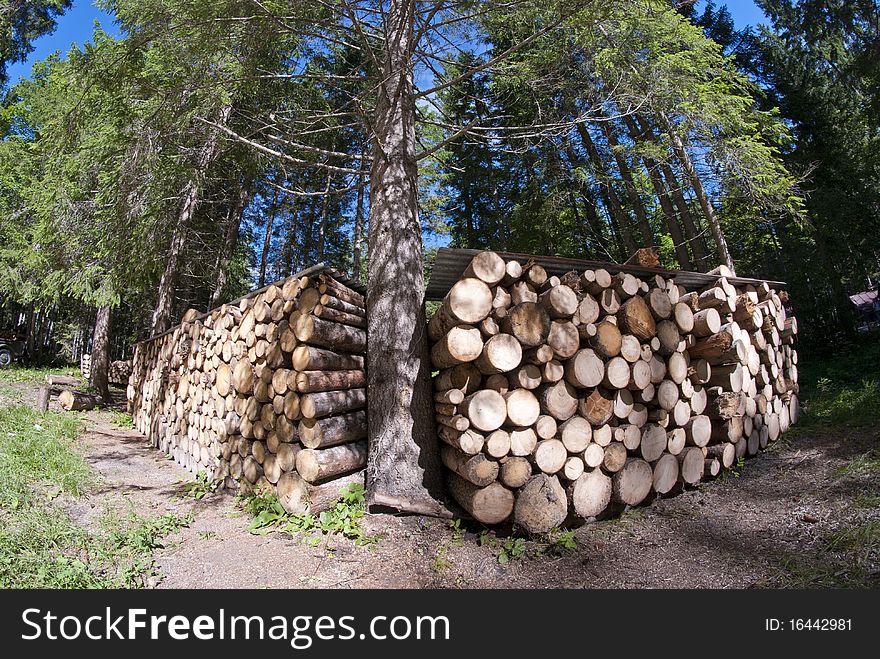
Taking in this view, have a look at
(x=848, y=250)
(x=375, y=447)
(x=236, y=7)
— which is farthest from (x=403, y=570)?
(x=848, y=250)

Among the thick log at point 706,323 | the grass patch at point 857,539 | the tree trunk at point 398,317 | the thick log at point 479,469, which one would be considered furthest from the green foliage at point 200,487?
the grass patch at point 857,539

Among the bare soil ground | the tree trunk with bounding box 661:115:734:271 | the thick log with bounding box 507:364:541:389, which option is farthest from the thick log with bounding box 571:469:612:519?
the tree trunk with bounding box 661:115:734:271

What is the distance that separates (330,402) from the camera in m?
3.96

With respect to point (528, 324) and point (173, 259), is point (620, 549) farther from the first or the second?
point (173, 259)

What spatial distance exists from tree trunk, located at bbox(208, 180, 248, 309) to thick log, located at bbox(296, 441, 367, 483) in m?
9.29

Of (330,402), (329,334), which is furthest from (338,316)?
(330,402)

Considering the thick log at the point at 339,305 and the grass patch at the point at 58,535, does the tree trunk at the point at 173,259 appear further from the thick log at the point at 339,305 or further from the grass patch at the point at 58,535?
the thick log at the point at 339,305

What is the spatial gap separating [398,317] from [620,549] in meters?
2.37

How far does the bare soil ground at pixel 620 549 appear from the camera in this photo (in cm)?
287

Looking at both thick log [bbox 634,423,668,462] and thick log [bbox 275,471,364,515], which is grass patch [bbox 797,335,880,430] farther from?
thick log [bbox 275,471,364,515]

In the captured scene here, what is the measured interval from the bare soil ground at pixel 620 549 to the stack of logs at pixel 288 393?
19.6 inches

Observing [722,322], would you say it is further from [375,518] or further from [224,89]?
[224,89]

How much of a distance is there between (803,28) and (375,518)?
11782mm

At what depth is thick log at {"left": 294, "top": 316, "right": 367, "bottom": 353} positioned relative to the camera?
3.88 metres
